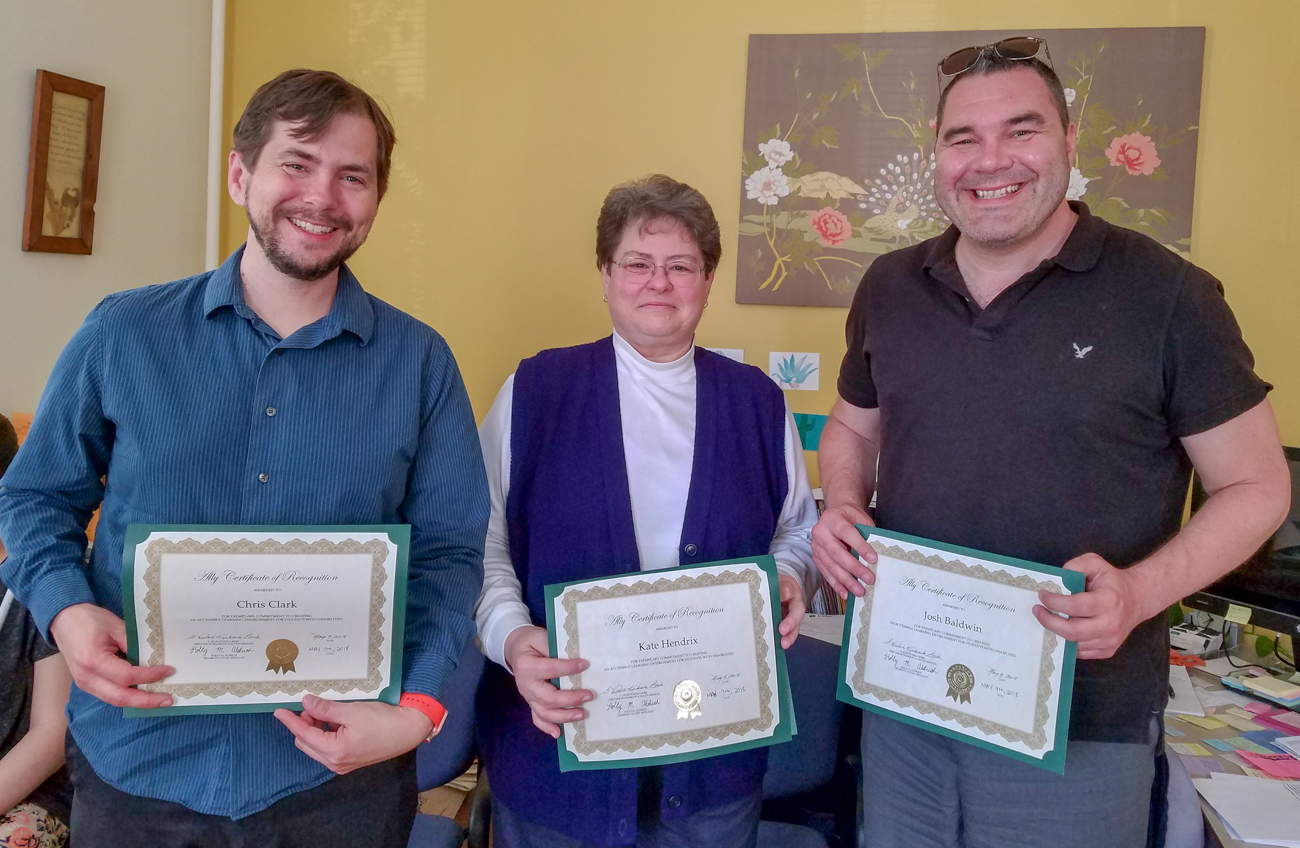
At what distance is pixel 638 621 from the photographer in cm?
134

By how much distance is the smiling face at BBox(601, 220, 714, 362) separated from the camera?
5.16ft

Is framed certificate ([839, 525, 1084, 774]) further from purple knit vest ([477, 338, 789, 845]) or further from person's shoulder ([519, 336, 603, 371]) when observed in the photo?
person's shoulder ([519, 336, 603, 371])

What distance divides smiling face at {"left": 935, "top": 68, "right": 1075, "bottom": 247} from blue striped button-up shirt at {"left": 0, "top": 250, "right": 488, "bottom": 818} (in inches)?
39.6

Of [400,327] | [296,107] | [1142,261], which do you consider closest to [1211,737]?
[1142,261]

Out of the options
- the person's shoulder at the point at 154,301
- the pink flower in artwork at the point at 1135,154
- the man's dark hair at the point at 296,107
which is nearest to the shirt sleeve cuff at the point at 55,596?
the person's shoulder at the point at 154,301

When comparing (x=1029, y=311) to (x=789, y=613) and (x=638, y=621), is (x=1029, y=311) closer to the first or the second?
(x=789, y=613)

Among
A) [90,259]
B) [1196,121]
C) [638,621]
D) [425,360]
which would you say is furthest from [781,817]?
[90,259]

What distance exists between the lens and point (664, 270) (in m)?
1.58

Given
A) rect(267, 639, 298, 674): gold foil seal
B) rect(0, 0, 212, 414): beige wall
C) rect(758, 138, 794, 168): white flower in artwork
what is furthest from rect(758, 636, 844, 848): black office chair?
rect(0, 0, 212, 414): beige wall

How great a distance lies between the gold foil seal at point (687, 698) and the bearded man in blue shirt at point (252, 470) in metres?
0.36

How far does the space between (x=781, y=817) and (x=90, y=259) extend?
2.64 m

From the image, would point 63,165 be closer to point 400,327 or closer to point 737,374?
point 400,327

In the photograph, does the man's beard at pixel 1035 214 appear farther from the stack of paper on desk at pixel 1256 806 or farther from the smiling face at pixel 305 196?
the stack of paper on desk at pixel 1256 806

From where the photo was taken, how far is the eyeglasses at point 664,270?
5.20 ft
